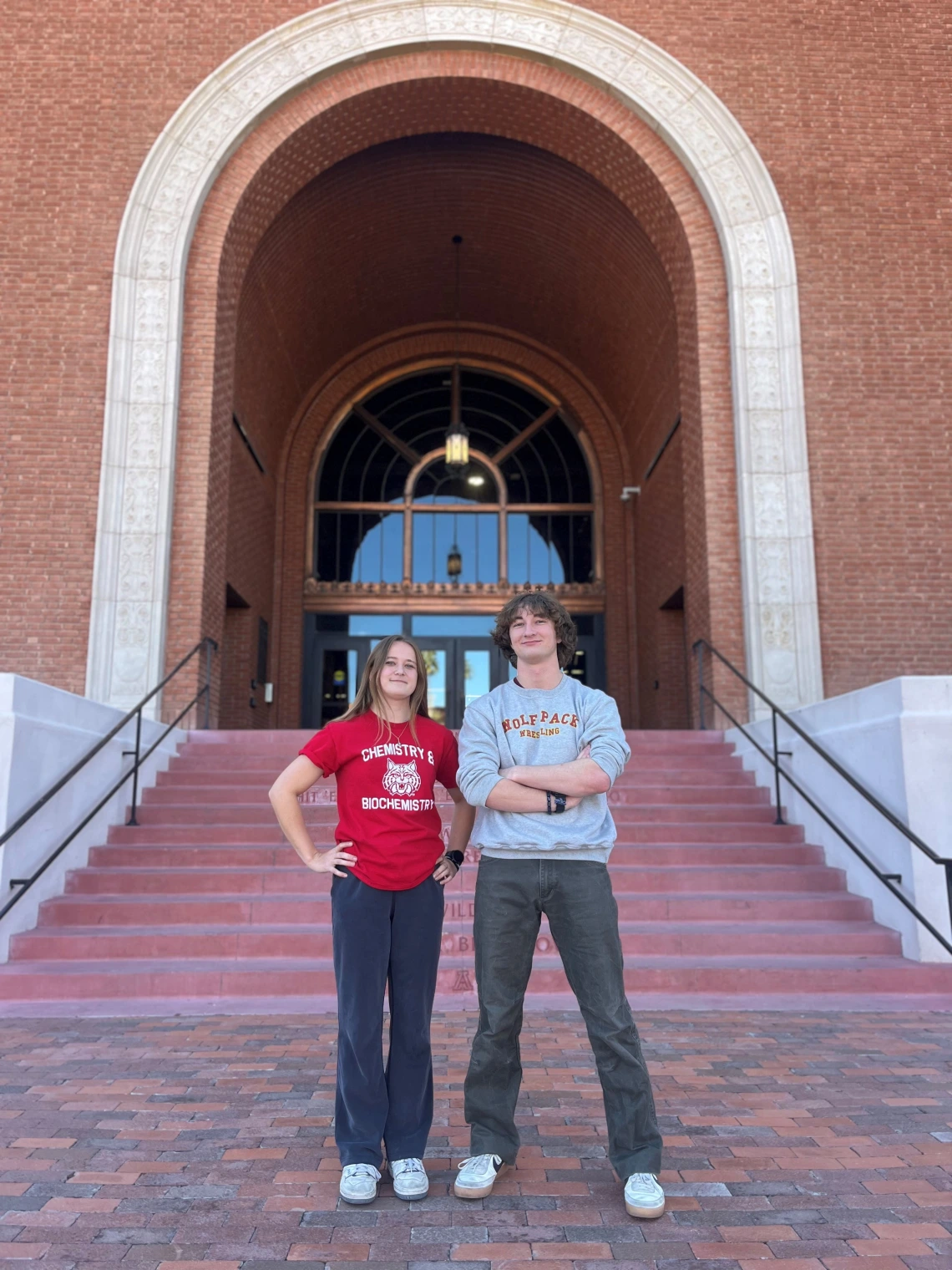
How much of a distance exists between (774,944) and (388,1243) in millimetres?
3932

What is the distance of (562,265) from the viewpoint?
564 inches

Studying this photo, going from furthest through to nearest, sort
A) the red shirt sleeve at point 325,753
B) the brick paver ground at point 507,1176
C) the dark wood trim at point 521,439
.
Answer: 1. the dark wood trim at point 521,439
2. the red shirt sleeve at point 325,753
3. the brick paver ground at point 507,1176

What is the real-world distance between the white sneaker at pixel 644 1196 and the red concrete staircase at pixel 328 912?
2.69 m

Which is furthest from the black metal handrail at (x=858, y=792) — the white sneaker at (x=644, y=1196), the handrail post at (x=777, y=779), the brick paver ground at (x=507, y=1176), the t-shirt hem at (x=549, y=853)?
the t-shirt hem at (x=549, y=853)

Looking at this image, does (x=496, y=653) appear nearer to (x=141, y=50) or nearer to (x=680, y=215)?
(x=680, y=215)

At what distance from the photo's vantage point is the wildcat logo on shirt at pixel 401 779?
2.80 metres

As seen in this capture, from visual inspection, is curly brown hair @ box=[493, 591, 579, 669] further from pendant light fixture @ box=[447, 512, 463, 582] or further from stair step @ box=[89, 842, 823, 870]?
pendant light fixture @ box=[447, 512, 463, 582]

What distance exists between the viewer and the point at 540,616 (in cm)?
286

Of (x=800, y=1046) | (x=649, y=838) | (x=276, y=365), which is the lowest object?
(x=800, y=1046)

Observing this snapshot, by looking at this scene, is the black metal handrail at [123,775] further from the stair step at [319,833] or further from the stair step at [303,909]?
the stair step at [303,909]

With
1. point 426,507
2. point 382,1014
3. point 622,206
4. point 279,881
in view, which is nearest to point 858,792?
point 279,881

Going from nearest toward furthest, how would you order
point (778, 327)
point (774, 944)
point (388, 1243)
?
point (388, 1243), point (774, 944), point (778, 327)

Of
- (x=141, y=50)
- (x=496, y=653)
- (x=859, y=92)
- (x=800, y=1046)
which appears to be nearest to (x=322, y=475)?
(x=496, y=653)

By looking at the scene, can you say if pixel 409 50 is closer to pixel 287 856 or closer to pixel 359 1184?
pixel 287 856
